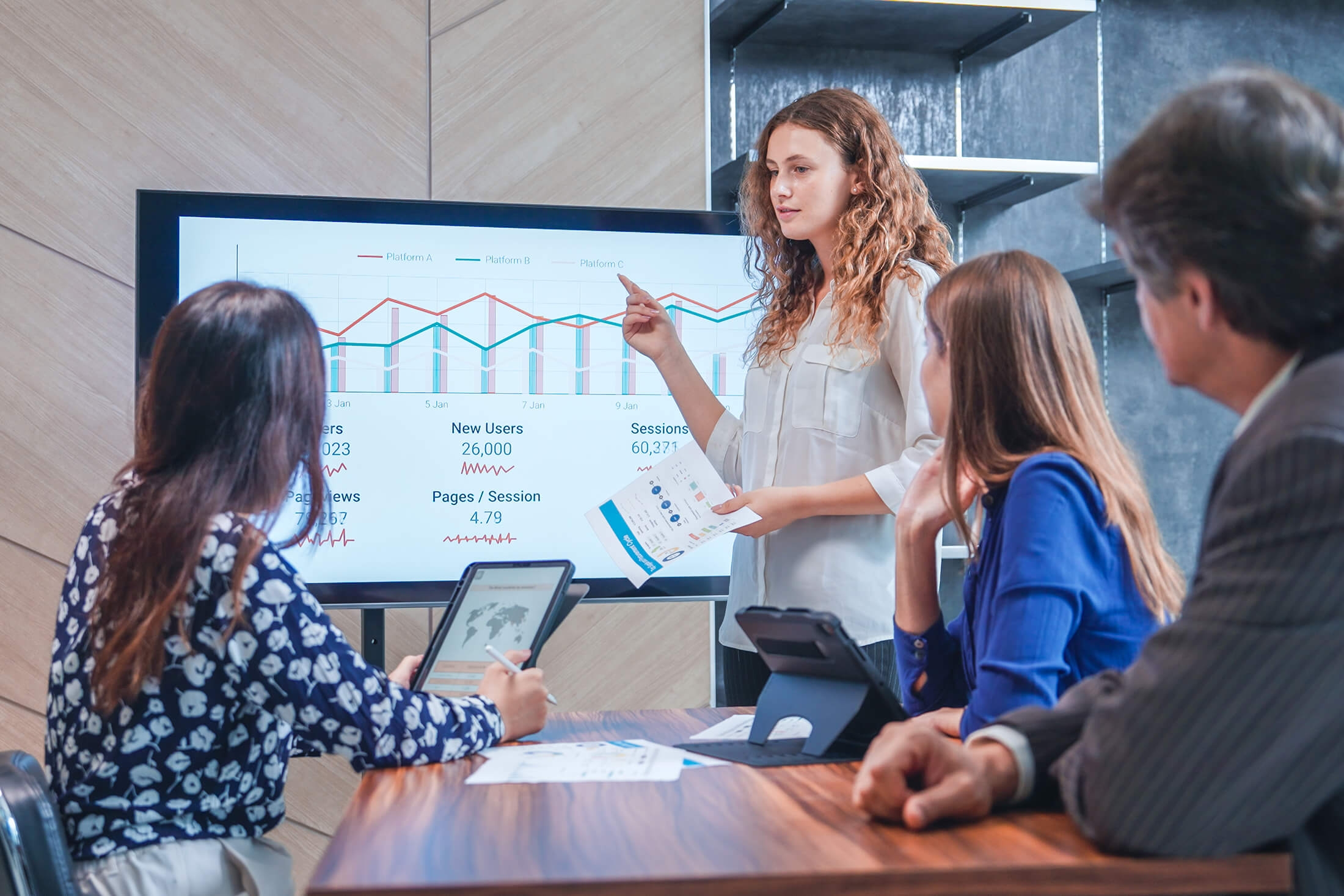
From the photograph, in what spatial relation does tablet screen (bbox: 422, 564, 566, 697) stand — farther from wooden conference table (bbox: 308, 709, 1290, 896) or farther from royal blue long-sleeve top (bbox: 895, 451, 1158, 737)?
royal blue long-sleeve top (bbox: 895, 451, 1158, 737)

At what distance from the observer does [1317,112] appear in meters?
0.84

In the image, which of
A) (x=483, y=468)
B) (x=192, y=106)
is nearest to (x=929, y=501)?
(x=483, y=468)

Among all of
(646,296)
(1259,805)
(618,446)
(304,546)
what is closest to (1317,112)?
(1259,805)

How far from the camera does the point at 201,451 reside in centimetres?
129

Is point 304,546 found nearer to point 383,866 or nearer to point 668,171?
point 668,171

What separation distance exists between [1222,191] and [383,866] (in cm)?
79

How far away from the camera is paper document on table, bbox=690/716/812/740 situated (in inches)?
56.0

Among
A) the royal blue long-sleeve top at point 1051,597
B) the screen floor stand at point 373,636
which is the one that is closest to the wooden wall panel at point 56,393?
the screen floor stand at point 373,636

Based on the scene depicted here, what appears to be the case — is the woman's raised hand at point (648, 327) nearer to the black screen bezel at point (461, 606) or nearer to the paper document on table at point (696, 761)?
the black screen bezel at point (461, 606)

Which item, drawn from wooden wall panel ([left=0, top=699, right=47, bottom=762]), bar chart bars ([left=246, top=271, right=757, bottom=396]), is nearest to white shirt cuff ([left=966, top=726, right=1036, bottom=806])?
bar chart bars ([left=246, top=271, right=757, bottom=396])

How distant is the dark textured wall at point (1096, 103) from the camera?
10.5 feet

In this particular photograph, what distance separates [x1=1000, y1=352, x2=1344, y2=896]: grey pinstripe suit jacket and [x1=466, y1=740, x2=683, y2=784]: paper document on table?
0.49 m

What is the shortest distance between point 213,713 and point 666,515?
0.91 m

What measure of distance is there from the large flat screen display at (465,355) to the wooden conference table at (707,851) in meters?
1.61
